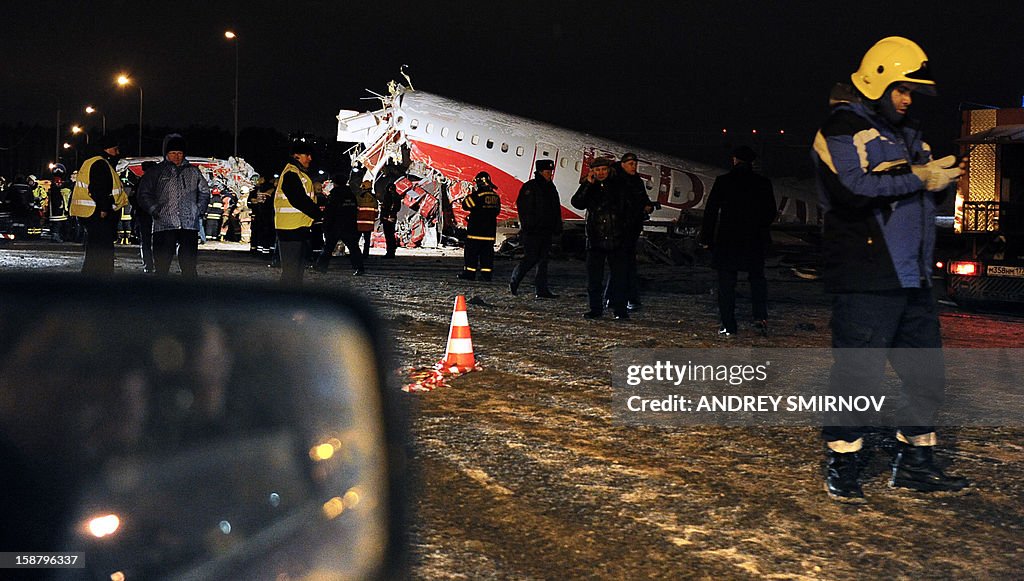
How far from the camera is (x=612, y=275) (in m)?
12.6

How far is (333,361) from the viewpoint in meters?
1.91

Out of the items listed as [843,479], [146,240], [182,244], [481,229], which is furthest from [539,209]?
[843,479]

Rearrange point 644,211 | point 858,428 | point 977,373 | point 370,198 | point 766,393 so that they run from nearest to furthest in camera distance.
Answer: point 858,428
point 766,393
point 977,373
point 644,211
point 370,198

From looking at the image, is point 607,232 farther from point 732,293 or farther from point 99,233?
point 99,233

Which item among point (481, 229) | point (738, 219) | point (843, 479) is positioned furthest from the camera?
point (481, 229)

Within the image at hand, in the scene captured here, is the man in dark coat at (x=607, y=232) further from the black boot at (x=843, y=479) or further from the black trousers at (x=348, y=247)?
the black boot at (x=843, y=479)

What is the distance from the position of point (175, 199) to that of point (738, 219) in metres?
5.92

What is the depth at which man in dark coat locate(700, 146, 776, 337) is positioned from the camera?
10711 millimetres

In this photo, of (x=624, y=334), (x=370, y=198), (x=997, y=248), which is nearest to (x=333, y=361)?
(x=624, y=334)

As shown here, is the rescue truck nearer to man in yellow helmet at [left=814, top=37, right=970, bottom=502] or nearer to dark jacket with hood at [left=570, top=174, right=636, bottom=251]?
dark jacket with hood at [left=570, top=174, right=636, bottom=251]

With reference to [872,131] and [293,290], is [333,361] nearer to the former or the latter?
[293,290]

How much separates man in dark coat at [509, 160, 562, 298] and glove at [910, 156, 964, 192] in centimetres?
974

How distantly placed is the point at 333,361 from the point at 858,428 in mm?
3705

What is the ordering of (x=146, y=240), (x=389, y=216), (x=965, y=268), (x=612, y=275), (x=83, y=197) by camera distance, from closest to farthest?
(x=612, y=275)
(x=83, y=197)
(x=965, y=268)
(x=146, y=240)
(x=389, y=216)
